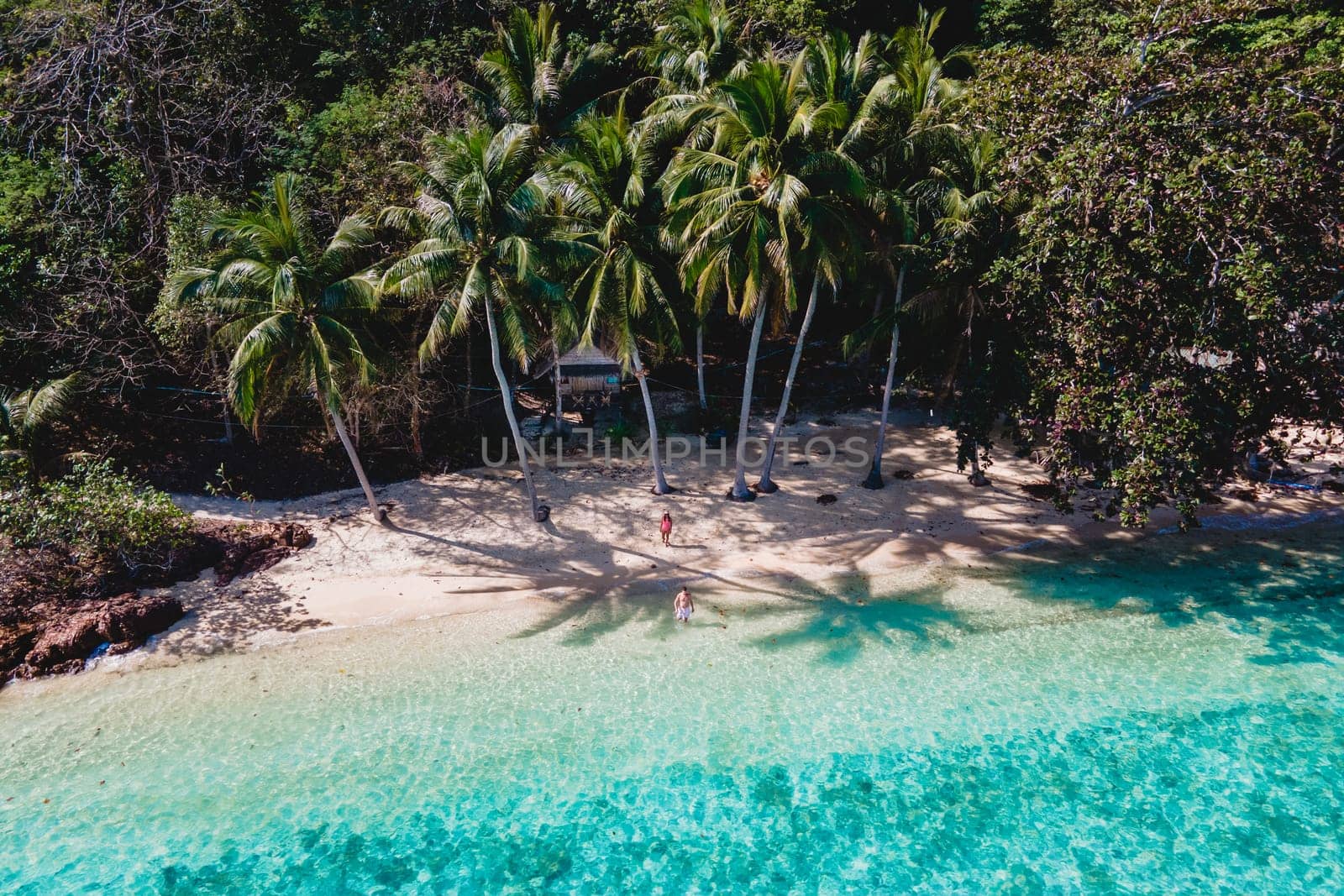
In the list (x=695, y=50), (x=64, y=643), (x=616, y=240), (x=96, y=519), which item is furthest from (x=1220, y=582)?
(x=96, y=519)

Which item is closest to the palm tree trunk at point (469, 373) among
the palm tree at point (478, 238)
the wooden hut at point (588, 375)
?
the wooden hut at point (588, 375)

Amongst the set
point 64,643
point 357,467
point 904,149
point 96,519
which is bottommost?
point 64,643

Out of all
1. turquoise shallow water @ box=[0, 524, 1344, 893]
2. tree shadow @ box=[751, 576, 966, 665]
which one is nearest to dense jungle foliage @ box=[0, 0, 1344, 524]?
turquoise shallow water @ box=[0, 524, 1344, 893]

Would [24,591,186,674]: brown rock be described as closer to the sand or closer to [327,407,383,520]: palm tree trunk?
the sand

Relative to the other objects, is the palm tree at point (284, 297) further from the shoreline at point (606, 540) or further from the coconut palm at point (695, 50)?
the coconut palm at point (695, 50)

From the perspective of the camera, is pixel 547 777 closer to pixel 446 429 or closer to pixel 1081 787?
pixel 1081 787

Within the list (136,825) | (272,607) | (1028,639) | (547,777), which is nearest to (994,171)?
(1028,639)

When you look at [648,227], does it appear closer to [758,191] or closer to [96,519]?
[758,191]
